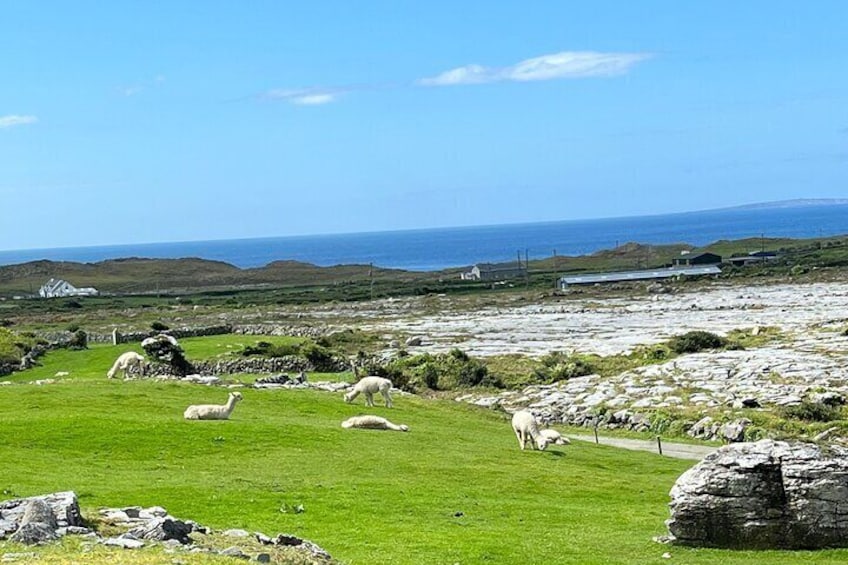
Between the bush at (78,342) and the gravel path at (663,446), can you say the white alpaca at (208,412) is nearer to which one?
the gravel path at (663,446)

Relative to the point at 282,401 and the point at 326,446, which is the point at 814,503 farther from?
the point at 282,401

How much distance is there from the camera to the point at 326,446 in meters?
33.8

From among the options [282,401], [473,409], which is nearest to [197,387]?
[282,401]

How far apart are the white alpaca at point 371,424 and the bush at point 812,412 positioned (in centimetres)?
1906

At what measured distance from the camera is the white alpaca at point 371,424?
38.4 m

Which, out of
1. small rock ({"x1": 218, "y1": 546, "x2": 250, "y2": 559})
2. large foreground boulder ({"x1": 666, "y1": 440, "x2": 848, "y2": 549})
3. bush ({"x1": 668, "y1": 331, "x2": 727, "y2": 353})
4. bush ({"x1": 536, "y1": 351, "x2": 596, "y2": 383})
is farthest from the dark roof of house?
small rock ({"x1": 218, "y1": 546, "x2": 250, "y2": 559})

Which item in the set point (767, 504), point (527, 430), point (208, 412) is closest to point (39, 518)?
point (767, 504)

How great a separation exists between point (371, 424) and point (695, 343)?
36.9 metres

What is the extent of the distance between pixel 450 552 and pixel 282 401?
24.3 meters

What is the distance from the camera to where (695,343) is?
2758 inches

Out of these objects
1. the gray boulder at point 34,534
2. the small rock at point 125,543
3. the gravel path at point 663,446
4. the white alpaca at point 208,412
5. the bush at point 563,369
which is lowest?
the gravel path at point 663,446

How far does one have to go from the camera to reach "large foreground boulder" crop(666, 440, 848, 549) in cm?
2308

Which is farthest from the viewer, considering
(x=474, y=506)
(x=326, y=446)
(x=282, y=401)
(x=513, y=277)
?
(x=513, y=277)

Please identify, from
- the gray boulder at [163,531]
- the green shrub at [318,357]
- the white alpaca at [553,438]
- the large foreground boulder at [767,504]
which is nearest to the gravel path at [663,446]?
the white alpaca at [553,438]
